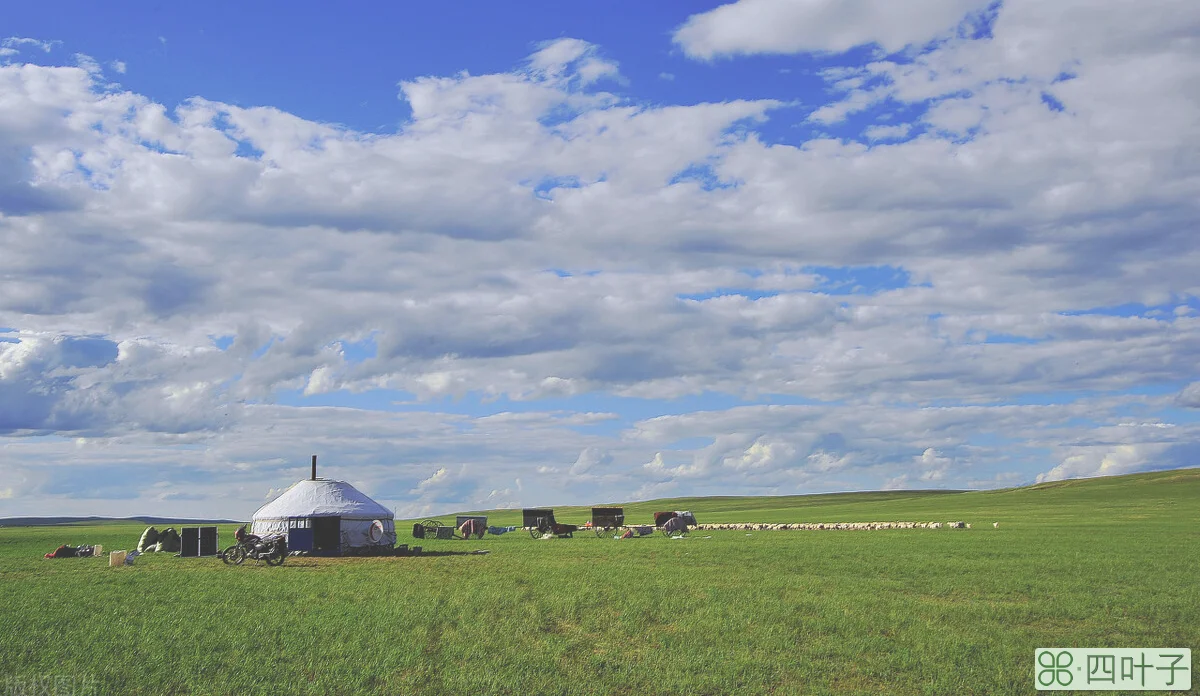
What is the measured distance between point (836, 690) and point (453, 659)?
7084 millimetres

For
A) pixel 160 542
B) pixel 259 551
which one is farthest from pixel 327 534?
pixel 160 542

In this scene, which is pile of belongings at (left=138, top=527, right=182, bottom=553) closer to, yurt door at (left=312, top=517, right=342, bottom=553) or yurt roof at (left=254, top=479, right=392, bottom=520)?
yurt roof at (left=254, top=479, right=392, bottom=520)

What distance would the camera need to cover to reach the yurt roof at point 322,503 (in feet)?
158

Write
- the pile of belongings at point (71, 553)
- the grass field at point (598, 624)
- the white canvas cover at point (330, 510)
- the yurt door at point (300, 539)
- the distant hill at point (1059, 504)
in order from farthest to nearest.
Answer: the distant hill at point (1059, 504), the white canvas cover at point (330, 510), the pile of belongings at point (71, 553), the yurt door at point (300, 539), the grass field at point (598, 624)

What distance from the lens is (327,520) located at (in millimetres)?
47250

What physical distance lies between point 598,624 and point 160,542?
41.9m

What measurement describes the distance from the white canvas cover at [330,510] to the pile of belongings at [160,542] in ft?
20.0

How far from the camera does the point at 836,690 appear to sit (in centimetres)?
1521

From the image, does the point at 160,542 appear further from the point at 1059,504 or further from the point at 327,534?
the point at 1059,504

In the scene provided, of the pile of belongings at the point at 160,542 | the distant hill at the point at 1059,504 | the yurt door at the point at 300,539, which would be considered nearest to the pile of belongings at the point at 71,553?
the pile of belongings at the point at 160,542

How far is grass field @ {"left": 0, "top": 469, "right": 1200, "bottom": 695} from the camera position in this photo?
617 inches

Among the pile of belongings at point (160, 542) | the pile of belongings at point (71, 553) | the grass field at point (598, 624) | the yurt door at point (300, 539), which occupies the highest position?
the grass field at point (598, 624)

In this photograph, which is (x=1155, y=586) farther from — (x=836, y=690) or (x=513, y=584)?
(x=513, y=584)

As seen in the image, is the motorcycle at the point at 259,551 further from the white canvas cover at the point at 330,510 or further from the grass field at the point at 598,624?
the white canvas cover at the point at 330,510
